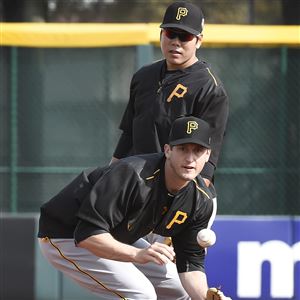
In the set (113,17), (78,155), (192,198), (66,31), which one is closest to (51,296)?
(78,155)

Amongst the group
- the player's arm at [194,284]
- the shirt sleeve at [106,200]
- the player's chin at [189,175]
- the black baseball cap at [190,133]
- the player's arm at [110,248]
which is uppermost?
the black baseball cap at [190,133]

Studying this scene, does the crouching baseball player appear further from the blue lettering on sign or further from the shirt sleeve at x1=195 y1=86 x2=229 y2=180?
the blue lettering on sign

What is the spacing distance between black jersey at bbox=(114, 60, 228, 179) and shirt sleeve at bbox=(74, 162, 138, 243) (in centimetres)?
95

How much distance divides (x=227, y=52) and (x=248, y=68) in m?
0.23

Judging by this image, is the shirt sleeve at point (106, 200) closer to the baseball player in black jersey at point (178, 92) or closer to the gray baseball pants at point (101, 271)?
the gray baseball pants at point (101, 271)

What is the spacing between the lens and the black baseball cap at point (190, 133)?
5289 millimetres


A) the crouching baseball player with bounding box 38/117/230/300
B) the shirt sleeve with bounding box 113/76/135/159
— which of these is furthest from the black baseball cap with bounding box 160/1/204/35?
the crouching baseball player with bounding box 38/117/230/300

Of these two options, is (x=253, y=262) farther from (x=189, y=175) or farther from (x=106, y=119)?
(x=189, y=175)

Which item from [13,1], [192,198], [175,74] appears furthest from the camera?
[13,1]

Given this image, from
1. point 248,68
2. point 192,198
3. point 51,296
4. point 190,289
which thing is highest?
point 248,68

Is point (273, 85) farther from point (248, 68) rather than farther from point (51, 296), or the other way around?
point (51, 296)

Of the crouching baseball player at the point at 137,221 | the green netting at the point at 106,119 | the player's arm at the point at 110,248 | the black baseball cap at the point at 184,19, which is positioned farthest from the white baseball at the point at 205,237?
the green netting at the point at 106,119

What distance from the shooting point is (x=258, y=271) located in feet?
29.5

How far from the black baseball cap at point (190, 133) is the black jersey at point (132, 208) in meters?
0.20
